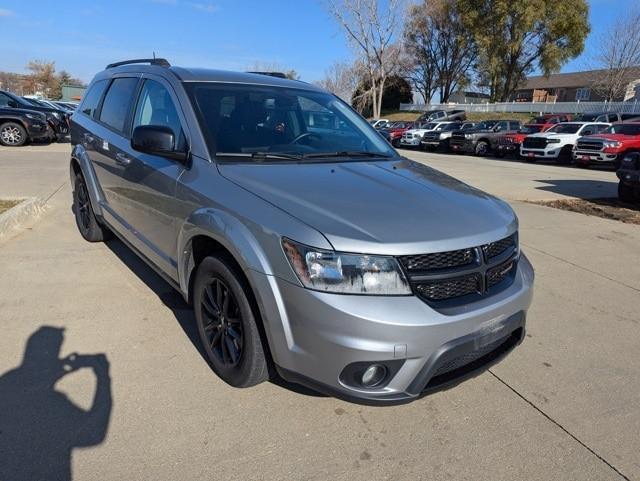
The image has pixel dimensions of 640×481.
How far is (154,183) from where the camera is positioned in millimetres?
3318

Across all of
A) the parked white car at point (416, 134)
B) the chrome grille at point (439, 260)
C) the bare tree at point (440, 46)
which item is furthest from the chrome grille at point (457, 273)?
the bare tree at point (440, 46)

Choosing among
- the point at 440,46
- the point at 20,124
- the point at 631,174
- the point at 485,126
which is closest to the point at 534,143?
the point at 485,126

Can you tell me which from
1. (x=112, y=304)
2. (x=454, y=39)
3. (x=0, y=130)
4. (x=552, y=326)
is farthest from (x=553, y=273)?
(x=454, y=39)

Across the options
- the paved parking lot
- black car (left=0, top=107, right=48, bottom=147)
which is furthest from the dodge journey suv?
black car (left=0, top=107, right=48, bottom=147)

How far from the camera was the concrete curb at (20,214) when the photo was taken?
5.54 m

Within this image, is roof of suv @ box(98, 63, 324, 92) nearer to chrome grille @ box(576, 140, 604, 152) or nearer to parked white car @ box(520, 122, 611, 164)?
chrome grille @ box(576, 140, 604, 152)

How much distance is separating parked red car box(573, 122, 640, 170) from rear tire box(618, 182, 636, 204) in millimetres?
8340

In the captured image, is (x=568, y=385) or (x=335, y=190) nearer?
(x=335, y=190)

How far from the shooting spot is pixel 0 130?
15664mm

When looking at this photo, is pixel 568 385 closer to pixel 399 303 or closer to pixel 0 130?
pixel 399 303

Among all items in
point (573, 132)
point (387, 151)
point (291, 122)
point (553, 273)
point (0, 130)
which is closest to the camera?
point (291, 122)

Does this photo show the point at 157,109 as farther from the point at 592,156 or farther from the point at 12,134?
the point at 592,156

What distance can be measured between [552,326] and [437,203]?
73.6 inches

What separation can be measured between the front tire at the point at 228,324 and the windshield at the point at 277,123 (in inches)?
31.1
